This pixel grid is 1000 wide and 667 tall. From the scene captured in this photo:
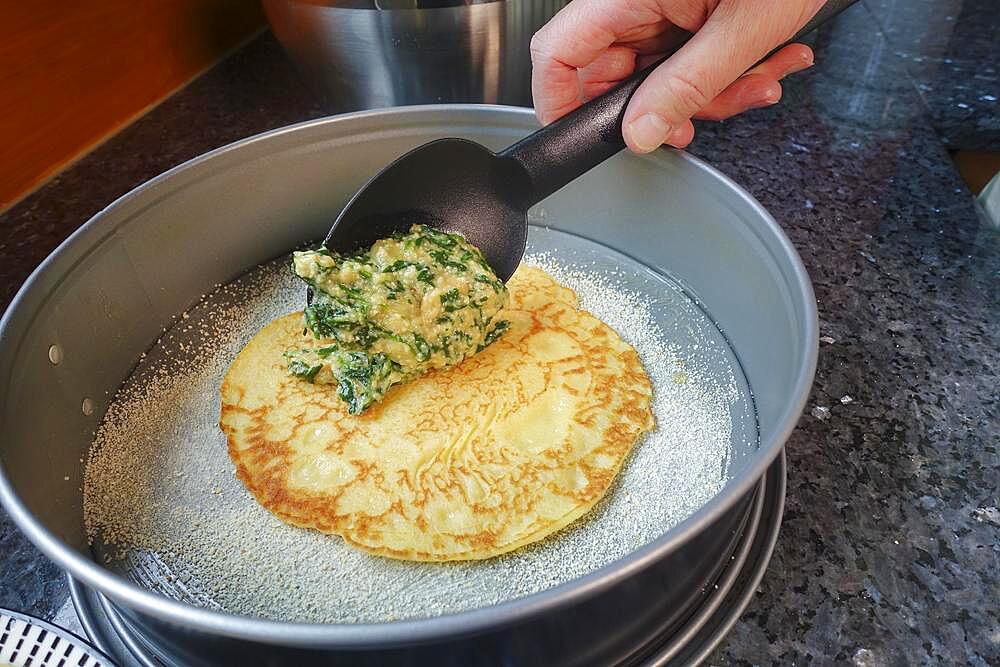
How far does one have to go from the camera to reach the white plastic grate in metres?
0.70

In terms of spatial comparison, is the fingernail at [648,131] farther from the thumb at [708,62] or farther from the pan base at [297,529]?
the pan base at [297,529]

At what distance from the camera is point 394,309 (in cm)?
98

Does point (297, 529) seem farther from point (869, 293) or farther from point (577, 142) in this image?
point (869, 293)

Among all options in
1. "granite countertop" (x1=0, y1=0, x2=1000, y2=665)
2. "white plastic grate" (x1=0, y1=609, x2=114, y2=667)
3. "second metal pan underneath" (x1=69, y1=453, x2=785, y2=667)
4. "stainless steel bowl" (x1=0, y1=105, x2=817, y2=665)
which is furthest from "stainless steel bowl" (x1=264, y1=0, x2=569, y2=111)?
"white plastic grate" (x1=0, y1=609, x2=114, y2=667)

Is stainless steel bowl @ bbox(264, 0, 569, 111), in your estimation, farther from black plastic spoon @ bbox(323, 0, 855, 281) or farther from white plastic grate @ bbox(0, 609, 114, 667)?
white plastic grate @ bbox(0, 609, 114, 667)

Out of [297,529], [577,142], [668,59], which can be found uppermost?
[668,59]

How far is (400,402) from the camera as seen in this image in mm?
1018

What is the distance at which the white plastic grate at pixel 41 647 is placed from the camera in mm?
696

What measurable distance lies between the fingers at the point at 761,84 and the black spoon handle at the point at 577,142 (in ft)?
0.46

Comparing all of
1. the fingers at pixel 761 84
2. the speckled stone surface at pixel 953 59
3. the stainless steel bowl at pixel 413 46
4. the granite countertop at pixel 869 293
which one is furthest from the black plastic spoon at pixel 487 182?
the speckled stone surface at pixel 953 59

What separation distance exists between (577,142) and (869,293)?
1.85 feet

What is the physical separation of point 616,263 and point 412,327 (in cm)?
44

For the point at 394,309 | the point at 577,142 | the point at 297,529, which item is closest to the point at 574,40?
the point at 577,142

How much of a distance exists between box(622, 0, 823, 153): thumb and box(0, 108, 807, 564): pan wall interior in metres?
0.13
